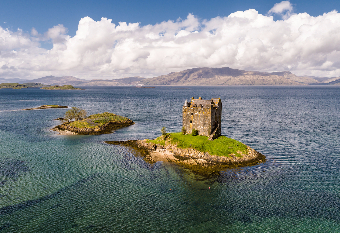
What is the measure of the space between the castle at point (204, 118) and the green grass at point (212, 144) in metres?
2.00

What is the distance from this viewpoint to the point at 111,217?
28.4 metres

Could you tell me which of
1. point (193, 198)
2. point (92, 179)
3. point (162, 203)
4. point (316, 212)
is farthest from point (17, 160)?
point (316, 212)

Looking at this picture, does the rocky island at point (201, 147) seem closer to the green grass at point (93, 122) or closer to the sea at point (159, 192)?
the sea at point (159, 192)

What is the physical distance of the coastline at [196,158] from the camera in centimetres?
4503

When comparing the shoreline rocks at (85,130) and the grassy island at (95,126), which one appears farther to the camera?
the grassy island at (95,126)

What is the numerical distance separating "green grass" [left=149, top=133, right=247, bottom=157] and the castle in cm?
200

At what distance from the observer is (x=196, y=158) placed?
48906 millimetres

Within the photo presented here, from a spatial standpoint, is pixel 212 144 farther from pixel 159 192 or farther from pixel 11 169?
pixel 11 169

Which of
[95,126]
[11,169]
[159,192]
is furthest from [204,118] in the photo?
[95,126]

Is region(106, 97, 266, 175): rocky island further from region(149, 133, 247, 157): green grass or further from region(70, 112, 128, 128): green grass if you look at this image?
region(70, 112, 128, 128): green grass

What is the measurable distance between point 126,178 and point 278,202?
2602cm

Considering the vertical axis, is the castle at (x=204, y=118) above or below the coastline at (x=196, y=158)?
above

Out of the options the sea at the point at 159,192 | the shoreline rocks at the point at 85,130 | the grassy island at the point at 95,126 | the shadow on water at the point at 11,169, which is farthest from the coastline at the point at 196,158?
the grassy island at the point at 95,126

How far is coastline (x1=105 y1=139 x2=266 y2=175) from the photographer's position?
45.0 metres
